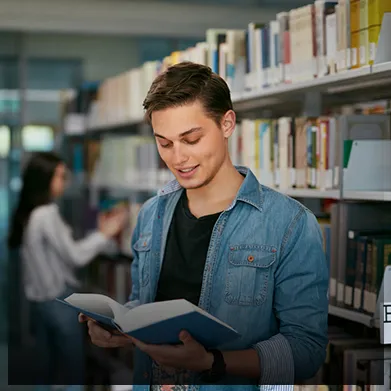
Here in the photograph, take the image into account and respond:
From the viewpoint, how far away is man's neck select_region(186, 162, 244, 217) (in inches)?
71.7

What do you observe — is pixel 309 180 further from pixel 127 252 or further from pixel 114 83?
pixel 114 83

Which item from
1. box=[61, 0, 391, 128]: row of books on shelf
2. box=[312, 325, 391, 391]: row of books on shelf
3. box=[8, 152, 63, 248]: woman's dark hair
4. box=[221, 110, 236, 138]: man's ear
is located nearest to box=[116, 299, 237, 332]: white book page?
box=[221, 110, 236, 138]: man's ear

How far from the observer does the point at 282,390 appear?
72.7 inches

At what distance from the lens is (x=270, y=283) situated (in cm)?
175

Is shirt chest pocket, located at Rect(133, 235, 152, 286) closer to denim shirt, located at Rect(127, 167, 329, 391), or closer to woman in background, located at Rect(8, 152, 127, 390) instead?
denim shirt, located at Rect(127, 167, 329, 391)

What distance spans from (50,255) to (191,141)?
2.77m

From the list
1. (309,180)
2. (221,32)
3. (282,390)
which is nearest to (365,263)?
(309,180)

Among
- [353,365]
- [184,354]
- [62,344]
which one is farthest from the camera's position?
[62,344]

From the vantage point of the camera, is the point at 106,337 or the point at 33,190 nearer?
the point at 106,337

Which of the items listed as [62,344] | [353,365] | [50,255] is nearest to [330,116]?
[353,365]

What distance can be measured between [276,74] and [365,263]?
739mm

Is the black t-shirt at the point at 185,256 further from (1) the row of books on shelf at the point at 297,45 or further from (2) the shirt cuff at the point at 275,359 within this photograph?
(1) the row of books on shelf at the point at 297,45

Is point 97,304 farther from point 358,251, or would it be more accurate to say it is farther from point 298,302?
point 358,251

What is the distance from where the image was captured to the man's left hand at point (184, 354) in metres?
1.61
